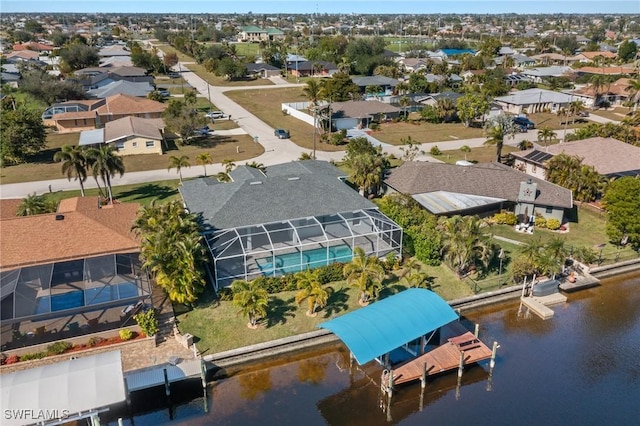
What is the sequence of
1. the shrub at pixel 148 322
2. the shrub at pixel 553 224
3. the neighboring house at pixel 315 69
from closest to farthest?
the shrub at pixel 148 322 < the shrub at pixel 553 224 < the neighboring house at pixel 315 69

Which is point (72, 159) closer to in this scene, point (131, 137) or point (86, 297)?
point (86, 297)

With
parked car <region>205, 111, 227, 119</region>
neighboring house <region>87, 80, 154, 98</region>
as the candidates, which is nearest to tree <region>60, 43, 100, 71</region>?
neighboring house <region>87, 80, 154, 98</region>

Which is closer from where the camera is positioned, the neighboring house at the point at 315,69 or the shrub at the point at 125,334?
the shrub at the point at 125,334

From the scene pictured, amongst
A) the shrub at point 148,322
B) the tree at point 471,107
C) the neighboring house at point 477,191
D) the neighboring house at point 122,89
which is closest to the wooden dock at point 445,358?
the shrub at point 148,322

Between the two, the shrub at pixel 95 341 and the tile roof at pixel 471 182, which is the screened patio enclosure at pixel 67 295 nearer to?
the shrub at pixel 95 341

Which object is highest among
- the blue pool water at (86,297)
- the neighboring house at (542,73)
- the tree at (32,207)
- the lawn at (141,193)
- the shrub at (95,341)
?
the neighboring house at (542,73)

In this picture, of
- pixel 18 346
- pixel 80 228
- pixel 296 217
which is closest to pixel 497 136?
pixel 296 217

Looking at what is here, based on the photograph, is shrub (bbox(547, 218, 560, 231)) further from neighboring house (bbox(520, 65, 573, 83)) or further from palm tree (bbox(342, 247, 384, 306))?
neighboring house (bbox(520, 65, 573, 83))

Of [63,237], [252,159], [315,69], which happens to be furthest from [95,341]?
[315,69]
